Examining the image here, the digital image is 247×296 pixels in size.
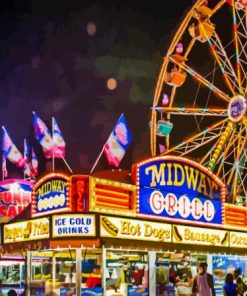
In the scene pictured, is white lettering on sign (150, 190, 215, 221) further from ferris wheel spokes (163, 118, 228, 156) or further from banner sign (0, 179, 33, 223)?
banner sign (0, 179, 33, 223)

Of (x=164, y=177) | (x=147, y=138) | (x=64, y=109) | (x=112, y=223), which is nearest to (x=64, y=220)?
(x=112, y=223)

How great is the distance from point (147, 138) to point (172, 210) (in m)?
29.3

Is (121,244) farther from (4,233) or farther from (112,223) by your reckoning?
(4,233)

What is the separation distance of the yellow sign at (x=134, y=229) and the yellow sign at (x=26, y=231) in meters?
1.54

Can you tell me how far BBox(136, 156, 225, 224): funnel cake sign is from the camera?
16.4 m

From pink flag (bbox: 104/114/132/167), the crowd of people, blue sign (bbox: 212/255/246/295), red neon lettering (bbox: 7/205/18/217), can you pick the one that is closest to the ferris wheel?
pink flag (bbox: 104/114/132/167)

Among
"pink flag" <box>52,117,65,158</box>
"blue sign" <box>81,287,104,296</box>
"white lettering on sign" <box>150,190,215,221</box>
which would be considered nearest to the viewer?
"blue sign" <box>81,287,104,296</box>

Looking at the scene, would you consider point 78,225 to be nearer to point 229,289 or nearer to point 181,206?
point 229,289

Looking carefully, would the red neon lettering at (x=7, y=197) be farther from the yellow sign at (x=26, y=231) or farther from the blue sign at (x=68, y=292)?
the blue sign at (x=68, y=292)

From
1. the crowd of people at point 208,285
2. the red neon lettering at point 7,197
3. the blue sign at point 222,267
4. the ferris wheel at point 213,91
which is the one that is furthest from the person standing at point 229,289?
the red neon lettering at point 7,197

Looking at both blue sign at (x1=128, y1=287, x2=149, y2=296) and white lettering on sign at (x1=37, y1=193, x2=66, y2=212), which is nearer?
white lettering on sign at (x1=37, y1=193, x2=66, y2=212)

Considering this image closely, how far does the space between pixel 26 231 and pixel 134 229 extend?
300 cm

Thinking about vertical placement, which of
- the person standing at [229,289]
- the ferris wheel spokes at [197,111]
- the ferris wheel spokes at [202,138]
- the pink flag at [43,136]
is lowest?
the person standing at [229,289]

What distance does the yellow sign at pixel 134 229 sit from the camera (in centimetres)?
1463
